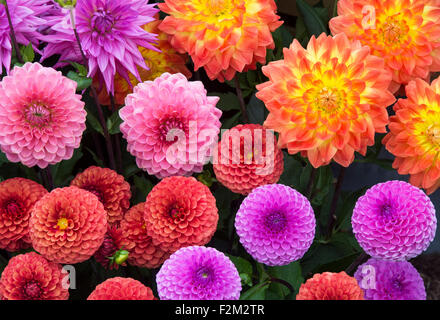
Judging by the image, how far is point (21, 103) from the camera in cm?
55

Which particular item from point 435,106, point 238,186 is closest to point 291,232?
point 238,186

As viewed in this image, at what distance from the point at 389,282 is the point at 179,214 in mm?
217

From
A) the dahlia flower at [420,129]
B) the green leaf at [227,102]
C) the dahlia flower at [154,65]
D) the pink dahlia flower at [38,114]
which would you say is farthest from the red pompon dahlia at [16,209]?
the dahlia flower at [420,129]

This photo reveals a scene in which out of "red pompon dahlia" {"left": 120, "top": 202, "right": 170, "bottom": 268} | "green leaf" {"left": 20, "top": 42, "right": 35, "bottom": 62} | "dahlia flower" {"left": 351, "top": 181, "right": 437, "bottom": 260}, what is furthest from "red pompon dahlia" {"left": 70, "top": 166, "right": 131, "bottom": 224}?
"dahlia flower" {"left": 351, "top": 181, "right": 437, "bottom": 260}

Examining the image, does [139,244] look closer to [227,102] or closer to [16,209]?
[16,209]

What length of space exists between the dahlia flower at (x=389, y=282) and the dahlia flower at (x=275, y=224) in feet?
0.25

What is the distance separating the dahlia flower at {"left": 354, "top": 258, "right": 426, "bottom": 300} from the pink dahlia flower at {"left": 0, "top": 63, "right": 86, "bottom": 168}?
1.04 feet

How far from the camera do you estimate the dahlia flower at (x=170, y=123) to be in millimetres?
587

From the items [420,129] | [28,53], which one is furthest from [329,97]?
[28,53]

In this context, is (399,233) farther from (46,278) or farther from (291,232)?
(46,278)

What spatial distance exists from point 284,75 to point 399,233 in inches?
7.3

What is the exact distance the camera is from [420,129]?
0.58 metres

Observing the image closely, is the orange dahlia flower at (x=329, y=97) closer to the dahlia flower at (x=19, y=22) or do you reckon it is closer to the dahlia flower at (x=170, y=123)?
the dahlia flower at (x=170, y=123)

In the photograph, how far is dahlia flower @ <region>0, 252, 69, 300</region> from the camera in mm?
531
